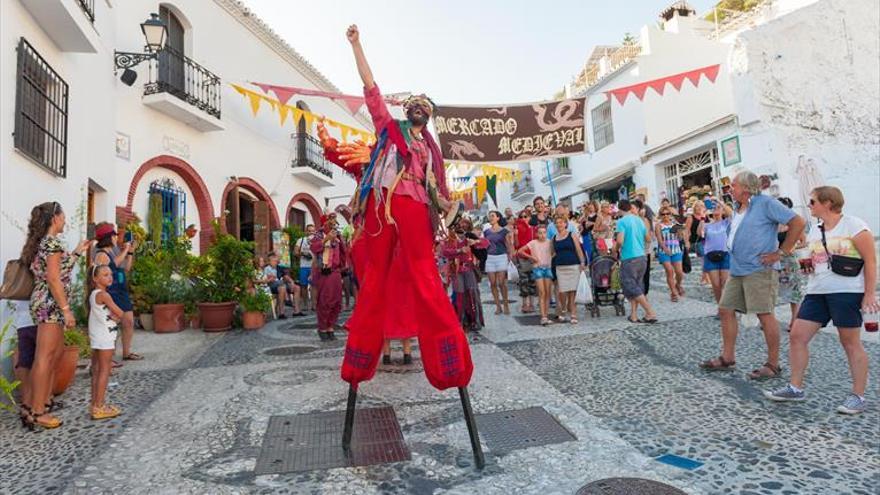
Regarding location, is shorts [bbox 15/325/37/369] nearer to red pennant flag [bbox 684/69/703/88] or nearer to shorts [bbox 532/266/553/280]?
shorts [bbox 532/266/553/280]

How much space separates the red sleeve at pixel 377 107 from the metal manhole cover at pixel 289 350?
3920mm

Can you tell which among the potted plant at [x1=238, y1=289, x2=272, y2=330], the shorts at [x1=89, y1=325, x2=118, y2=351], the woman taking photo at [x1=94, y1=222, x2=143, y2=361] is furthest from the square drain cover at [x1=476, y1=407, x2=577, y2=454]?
the potted plant at [x1=238, y1=289, x2=272, y2=330]

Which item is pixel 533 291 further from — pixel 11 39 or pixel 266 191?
pixel 266 191

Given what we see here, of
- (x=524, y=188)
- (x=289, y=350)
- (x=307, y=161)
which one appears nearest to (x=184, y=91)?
(x=307, y=161)

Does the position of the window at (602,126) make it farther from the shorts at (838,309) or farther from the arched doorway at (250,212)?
the shorts at (838,309)

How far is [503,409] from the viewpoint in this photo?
11.6 ft

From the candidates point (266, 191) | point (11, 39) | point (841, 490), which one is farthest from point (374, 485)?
point (266, 191)

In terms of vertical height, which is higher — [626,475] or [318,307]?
[318,307]

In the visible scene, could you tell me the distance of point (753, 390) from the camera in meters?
3.80

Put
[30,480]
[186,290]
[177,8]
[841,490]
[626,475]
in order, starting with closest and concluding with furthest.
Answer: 1. [841,490]
2. [626,475]
3. [30,480]
4. [186,290]
5. [177,8]

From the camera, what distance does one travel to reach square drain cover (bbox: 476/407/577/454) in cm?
293

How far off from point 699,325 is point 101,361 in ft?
21.4

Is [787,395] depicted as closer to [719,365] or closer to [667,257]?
[719,365]

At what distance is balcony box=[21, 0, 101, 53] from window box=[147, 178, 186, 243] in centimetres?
442
